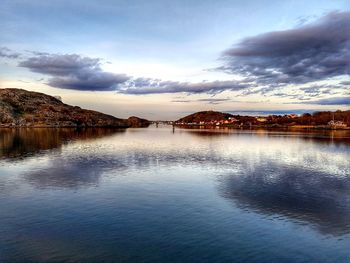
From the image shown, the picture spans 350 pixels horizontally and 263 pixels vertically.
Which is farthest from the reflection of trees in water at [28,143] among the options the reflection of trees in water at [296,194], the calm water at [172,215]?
the reflection of trees in water at [296,194]

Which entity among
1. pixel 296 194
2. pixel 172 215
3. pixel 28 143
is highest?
pixel 28 143

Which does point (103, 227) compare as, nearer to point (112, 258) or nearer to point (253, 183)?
point (112, 258)

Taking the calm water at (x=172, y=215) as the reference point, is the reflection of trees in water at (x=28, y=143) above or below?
above

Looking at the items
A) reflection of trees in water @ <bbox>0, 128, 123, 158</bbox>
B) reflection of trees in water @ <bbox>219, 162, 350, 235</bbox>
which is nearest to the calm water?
reflection of trees in water @ <bbox>219, 162, 350, 235</bbox>

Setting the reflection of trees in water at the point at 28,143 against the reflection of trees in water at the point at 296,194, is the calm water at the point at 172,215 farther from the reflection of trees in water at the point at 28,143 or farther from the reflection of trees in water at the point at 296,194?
the reflection of trees in water at the point at 28,143

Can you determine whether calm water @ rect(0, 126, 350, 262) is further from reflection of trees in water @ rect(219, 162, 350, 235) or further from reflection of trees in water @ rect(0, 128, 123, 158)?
reflection of trees in water @ rect(0, 128, 123, 158)

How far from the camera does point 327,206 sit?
99.2 feet

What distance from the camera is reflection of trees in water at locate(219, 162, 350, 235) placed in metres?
26.8

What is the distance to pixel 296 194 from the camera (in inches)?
1374

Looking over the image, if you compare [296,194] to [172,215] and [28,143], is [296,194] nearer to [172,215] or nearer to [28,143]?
[172,215]

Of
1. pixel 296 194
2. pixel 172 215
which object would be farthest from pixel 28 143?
pixel 296 194

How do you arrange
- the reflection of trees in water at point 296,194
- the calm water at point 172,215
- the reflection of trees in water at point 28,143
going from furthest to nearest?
the reflection of trees in water at point 28,143 → the reflection of trees in water at point 296,194 → the calm water at point 172,215

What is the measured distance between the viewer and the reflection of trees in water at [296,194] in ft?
87.9

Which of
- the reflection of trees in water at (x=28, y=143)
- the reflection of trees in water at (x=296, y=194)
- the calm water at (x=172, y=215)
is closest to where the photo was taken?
the calm water at (x=172, y=215)
